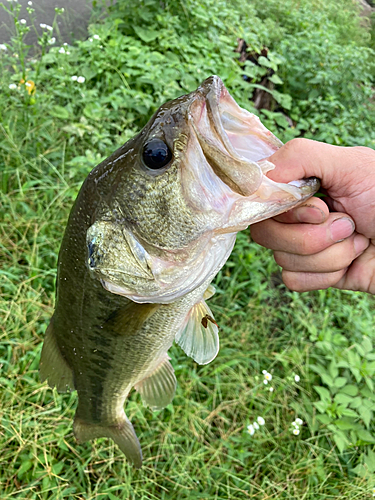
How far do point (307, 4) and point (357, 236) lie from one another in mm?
7493

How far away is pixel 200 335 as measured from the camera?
139cm

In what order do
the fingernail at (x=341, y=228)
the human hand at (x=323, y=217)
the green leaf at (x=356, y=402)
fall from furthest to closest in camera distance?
1. the green leaf at (x=356, y=402)
2. the fingernail at (x=341, y=228)
3. the human hand at (x=323, y=217)

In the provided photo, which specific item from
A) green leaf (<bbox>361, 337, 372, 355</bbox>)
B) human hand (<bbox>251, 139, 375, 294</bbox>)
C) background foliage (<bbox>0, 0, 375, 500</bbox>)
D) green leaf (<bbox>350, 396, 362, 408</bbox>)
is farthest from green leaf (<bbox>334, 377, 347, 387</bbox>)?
human hand (<bbox>251, 139, 375, 294</bbox>)

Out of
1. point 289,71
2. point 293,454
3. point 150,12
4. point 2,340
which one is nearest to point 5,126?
point 2,340

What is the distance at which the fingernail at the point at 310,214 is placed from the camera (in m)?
1.25

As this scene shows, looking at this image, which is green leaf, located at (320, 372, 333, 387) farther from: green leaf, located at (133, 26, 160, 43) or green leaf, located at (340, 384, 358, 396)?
green leaf, located at (133, 26, 160, 43)

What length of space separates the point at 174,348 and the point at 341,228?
1.58 meters

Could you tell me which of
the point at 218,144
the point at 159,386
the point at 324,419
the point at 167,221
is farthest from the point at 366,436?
the point at 218,144

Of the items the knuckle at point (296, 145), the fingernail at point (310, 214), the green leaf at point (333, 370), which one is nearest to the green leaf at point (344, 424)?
the green leaf at point (333, 370)

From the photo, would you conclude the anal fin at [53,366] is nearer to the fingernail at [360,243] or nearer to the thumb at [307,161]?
the thumb at [307,161]

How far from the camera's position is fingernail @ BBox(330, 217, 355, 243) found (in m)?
1.32

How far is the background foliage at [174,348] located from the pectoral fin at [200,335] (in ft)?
3.61

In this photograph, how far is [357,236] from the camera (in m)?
1.47

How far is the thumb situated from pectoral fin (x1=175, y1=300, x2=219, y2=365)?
1.71 feet
